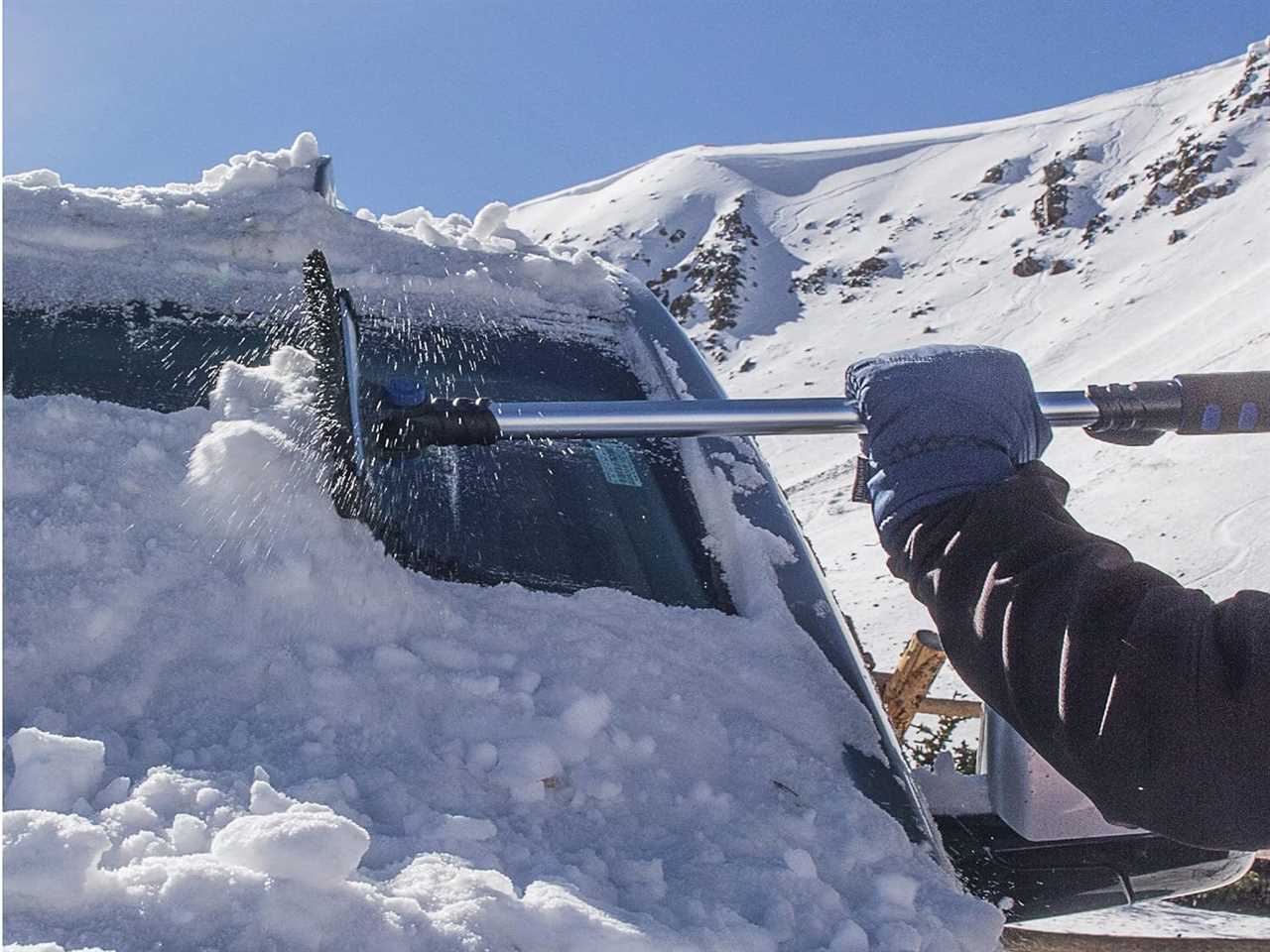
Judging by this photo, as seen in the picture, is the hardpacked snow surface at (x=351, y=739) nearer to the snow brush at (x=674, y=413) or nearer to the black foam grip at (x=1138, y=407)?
the snow brush at (x=674, y=413)

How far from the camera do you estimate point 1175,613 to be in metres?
1.25

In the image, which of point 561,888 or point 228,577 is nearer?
point 561,888

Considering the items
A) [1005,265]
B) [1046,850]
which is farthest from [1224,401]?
[1005,265]

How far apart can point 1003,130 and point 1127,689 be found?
7846 cm

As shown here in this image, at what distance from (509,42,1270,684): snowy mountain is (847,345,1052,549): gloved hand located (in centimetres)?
728

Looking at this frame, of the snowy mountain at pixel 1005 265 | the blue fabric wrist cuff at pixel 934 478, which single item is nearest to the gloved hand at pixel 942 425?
the blue fabric wrist cuff at pixel 934 478

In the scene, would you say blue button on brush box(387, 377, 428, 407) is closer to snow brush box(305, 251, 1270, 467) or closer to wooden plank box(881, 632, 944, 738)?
snow brush box(305, 251, 1270, 467)

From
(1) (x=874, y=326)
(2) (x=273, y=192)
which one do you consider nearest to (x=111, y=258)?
(2) (x=273, y=192)

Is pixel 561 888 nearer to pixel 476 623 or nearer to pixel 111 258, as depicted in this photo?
pixel 476 623

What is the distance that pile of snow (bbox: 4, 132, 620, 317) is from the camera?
1.99m

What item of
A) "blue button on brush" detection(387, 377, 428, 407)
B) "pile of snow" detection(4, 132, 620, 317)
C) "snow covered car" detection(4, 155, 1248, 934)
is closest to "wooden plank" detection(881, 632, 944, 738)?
"snow covered car" detection(4, 155, 1248, 934)

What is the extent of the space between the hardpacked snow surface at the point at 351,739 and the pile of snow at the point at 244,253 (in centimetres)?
5

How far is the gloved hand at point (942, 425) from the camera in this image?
1.55 metres

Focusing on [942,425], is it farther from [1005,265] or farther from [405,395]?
[1005,265]
